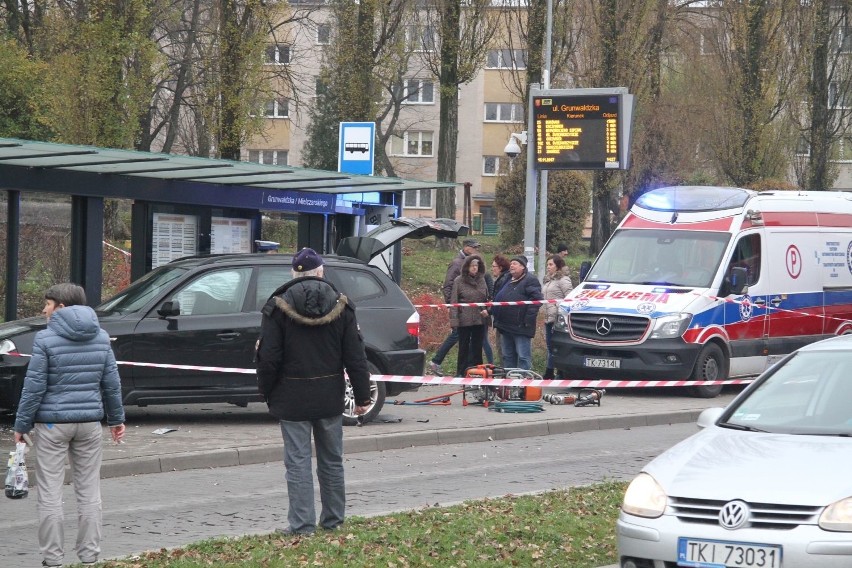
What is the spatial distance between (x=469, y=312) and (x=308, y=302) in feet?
32.1

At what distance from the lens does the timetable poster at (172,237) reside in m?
16.8

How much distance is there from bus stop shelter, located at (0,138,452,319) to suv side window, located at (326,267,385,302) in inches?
98.5

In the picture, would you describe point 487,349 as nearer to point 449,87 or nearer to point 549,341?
point 549,341

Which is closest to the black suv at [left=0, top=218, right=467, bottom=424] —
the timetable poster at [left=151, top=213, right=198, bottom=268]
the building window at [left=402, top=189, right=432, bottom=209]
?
the timetable poster at [left=151, top=213, right=198, bottom=268]

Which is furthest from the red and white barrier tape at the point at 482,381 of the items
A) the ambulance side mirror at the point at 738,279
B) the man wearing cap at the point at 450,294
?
the man wearing cap at the point at 450,294

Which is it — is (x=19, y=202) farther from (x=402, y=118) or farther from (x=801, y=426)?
(x=402, y=118)

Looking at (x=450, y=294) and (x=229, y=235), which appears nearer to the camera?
(x=229, y=235)

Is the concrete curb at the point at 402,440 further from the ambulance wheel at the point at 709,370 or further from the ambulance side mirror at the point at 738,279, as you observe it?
the ambulance side mirror at the point at 738,279

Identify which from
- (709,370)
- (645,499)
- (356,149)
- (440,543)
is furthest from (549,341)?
(645,499)

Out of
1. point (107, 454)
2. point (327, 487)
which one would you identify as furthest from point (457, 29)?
point (327, 487)

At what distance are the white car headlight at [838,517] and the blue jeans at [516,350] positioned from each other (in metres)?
11.2

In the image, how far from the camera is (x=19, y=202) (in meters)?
15.3

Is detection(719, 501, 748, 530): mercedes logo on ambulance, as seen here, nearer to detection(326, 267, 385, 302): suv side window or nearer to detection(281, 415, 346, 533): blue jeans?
detection(281, 415, 346, 533): blue jeans

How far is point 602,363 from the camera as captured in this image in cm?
1794
